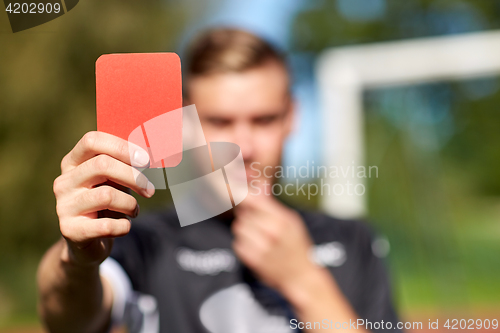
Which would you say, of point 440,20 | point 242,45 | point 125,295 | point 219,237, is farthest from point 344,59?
point 440,20

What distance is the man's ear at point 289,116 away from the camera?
0.69m

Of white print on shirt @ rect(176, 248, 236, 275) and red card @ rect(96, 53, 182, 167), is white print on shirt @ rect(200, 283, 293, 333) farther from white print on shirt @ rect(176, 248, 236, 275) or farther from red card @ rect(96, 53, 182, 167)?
red card @ rect(96, 53, 182, 167)

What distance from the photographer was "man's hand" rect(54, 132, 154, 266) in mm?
224

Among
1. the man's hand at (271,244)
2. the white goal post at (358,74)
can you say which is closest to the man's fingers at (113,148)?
the man's hand at (271,244)

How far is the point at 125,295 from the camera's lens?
0.51 meters

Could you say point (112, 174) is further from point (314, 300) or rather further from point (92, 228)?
point (314, 300)

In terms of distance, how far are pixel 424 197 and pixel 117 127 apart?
2363 millimetres

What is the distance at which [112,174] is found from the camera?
0.73ft

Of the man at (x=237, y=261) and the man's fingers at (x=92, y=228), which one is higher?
the man's fingers at (x=92, y=228)

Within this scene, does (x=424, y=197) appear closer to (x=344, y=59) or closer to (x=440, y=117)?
(x=440, y=117)

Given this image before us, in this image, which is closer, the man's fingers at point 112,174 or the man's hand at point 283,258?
the man's fingers at point 112,174

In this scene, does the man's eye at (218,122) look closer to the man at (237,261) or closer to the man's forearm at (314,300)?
the man at (237,261)

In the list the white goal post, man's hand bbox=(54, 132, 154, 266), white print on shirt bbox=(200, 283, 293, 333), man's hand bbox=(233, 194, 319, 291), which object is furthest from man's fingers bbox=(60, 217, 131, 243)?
the white goal post

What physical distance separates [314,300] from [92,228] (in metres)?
0.34
